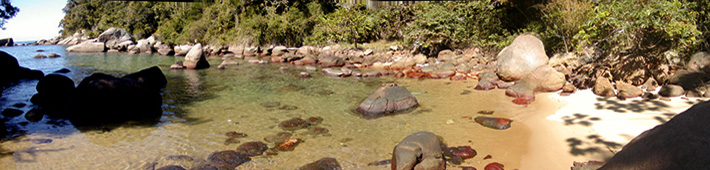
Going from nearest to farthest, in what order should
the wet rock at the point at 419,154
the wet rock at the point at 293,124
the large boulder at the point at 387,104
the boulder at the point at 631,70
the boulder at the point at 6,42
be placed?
the wet rock at the point at 419,154, the wet rock at the point at 293,124, the large boulder at the point at 387,104, the boulder at the point at 631,70, the boulder at the point at 6,42

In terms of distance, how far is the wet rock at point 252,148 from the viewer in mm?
6525

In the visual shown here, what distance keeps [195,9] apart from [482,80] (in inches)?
1357

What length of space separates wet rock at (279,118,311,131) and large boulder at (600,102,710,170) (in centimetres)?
623

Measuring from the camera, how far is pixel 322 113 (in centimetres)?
922

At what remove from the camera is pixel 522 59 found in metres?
12.3

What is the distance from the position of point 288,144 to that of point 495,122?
13.5ft

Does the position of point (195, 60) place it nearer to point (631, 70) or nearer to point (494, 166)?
point (494, 166)

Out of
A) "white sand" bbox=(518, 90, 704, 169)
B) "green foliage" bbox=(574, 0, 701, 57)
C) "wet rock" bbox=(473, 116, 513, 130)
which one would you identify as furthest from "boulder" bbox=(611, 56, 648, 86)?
"wet rock" bbox=(473, 116, 513, 130)

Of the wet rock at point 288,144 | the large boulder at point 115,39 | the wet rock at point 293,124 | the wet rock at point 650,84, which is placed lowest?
the wet rock at point 288,144

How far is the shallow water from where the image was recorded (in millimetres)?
6305

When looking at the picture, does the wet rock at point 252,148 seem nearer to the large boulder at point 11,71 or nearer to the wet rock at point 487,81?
the wet rock at point 487,81

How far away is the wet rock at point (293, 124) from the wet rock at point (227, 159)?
5.48ft

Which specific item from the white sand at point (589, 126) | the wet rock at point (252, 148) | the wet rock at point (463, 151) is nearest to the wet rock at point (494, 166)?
the white sand at point (589, 126)

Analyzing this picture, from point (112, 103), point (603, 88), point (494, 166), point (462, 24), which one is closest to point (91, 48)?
point (112, 103)
